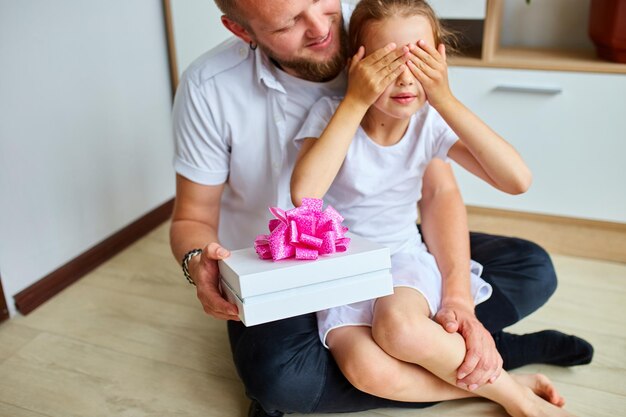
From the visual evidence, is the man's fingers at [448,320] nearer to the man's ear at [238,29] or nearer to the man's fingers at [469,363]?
the man's fingers at [469,363]

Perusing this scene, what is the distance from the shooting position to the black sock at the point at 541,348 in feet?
4.30

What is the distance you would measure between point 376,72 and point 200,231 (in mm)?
452

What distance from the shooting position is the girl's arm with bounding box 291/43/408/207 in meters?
1.07

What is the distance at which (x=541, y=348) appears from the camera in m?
1.32

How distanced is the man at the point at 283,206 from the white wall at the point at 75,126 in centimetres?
51

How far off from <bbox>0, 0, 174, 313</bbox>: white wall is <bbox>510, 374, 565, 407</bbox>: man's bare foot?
1.19 meters

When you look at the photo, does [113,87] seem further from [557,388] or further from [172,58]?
[557,388]

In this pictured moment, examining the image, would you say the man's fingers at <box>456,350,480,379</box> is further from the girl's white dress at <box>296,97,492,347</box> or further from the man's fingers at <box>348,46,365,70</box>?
the man's fingers at <box>348,46,365,70</box>

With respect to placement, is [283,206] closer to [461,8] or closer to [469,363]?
[469,363]

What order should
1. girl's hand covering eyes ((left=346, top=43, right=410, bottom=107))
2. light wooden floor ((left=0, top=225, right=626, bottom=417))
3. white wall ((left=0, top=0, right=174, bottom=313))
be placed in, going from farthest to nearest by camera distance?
white wall ((left=0, top=0, right=174, bottom=313))
light wooden floor ((left=0, top=225, right=626, bottom=417))
girl's hand covering eyes ((left=346, top=43, right=410, bottom=107))

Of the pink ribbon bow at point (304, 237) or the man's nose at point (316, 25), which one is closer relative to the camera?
the pink ribbon bow at point (304, 237)

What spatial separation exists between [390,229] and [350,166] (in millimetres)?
156

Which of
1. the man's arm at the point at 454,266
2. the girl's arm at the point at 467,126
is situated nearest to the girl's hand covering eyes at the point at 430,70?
the girl's arm at the point at 467,126

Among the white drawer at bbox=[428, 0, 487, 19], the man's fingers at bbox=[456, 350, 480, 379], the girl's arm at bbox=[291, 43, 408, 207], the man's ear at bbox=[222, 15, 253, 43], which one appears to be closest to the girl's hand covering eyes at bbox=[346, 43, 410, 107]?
the girl's arm at bbox=[291, 43, 408, 207]
